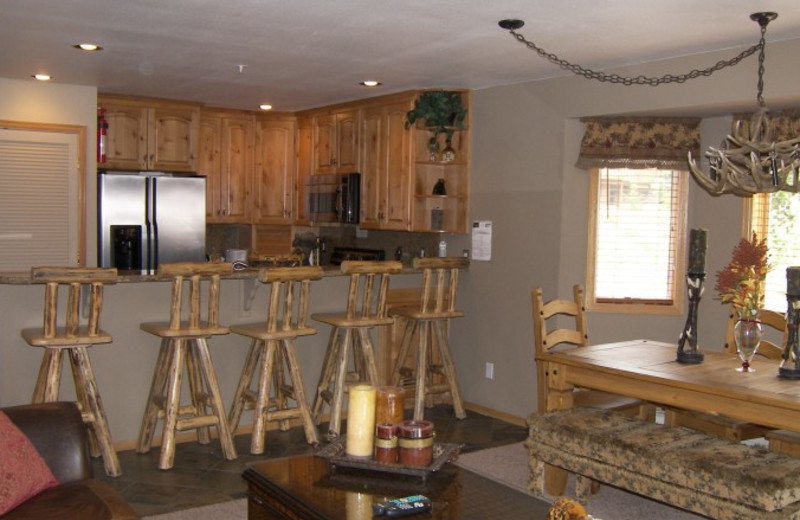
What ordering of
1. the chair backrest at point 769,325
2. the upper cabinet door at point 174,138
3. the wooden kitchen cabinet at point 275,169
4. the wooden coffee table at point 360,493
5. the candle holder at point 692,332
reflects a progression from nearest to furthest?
the wooden coffee table at point 360,493 < the candle holder at point 692,332 < the chair backrest at point 769,325 < the upper cabinet door at point 174,138 < the wooden kitchen cabinet at point 275,169

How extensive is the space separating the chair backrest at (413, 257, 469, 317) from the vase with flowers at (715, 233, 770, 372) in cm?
218

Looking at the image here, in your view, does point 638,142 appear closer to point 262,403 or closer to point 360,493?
point 262,403

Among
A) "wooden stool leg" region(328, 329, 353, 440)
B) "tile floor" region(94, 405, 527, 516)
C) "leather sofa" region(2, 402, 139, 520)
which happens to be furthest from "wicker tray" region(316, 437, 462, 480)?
"wooden stool leg" region(328, 329, 353, 440)

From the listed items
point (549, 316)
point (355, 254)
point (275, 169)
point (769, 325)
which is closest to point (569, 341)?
point (549, 316)

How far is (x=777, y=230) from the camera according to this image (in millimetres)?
5176

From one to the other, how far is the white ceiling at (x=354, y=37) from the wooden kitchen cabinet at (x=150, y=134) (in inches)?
33.5

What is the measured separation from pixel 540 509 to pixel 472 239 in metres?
3.56

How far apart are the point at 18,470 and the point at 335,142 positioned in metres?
4.75

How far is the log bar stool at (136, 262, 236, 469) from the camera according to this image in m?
4.49

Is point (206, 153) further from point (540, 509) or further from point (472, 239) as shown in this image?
point (540, 509)

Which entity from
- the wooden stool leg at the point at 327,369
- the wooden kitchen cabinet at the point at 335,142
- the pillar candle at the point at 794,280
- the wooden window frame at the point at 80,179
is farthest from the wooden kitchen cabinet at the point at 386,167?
the pillar candle at the point at 794,280

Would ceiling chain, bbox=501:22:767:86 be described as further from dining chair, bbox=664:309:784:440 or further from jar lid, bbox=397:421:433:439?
jar lid, bbox=397:421:433:439

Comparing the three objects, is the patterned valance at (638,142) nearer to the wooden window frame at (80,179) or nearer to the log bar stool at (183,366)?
the log bar stool at (183,366)

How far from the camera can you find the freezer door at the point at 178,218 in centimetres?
692
